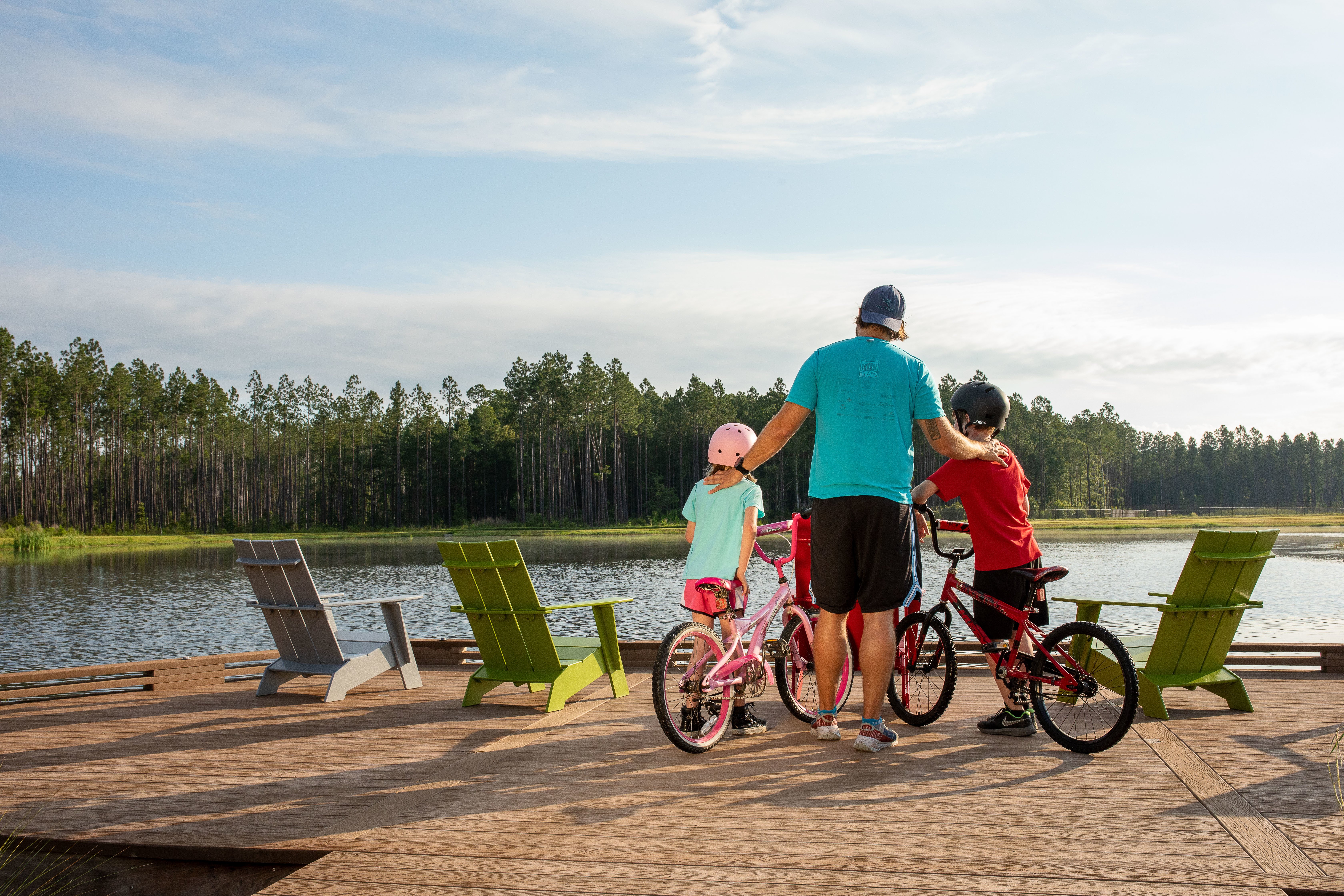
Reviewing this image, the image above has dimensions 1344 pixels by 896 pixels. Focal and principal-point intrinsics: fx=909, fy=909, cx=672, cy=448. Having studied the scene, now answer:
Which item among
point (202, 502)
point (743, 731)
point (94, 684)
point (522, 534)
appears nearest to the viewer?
point (743, 731)

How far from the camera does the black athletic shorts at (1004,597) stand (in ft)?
15.6

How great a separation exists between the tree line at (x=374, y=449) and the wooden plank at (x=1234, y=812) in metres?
72.8

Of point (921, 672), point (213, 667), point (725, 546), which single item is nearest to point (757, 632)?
point (725, 546)

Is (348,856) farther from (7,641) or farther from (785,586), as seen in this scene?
(7,641)

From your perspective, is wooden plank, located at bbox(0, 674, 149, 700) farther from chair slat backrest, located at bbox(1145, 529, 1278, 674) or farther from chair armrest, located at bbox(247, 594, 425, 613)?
chair slat backrest, located at bbox(1145, 529, 1278, 674)

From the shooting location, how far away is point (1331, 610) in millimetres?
19594

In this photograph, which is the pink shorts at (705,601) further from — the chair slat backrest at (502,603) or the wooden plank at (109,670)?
the wooden plank at (109,670)

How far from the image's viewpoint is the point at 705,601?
16.3 feet

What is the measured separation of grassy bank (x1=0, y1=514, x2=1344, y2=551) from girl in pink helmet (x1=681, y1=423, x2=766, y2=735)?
193 ft

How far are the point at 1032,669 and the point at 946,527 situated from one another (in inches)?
33.5

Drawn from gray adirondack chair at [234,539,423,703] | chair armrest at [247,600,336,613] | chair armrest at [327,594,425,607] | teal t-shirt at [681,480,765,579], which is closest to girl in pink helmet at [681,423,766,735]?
teal t-shirt at [681,480,765,579]

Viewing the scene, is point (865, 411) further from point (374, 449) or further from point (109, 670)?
point (374, 449)

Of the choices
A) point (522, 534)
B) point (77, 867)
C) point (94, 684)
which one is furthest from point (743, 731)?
point (522, 534)

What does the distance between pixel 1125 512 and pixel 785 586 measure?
358 feet
